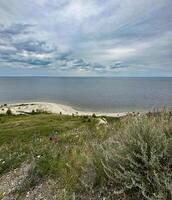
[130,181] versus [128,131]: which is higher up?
[128,131]

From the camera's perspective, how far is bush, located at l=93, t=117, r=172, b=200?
8.85 ft

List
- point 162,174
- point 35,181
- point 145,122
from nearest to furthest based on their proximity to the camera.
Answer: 1. point 162,174
2. point 145,122
3. point 35,181

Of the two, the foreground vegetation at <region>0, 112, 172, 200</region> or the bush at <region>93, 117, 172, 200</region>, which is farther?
the foreground vegetation at <region>0, 112, 172, 200</region>

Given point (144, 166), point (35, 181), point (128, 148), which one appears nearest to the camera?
point (144, 166)

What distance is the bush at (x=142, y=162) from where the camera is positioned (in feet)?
8.85

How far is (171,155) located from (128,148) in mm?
589

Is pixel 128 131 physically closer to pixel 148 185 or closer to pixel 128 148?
pixel 128 148

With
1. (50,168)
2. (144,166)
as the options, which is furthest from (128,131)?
(50,168)

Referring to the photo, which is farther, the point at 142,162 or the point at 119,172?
the point at 142,162

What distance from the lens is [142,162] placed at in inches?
121

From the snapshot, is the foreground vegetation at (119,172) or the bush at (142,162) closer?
the bush at (142,162)

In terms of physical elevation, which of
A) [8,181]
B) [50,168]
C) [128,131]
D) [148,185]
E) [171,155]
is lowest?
[8,181]

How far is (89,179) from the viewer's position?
3326mm

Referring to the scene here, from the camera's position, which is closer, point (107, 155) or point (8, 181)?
point (107, 155)
